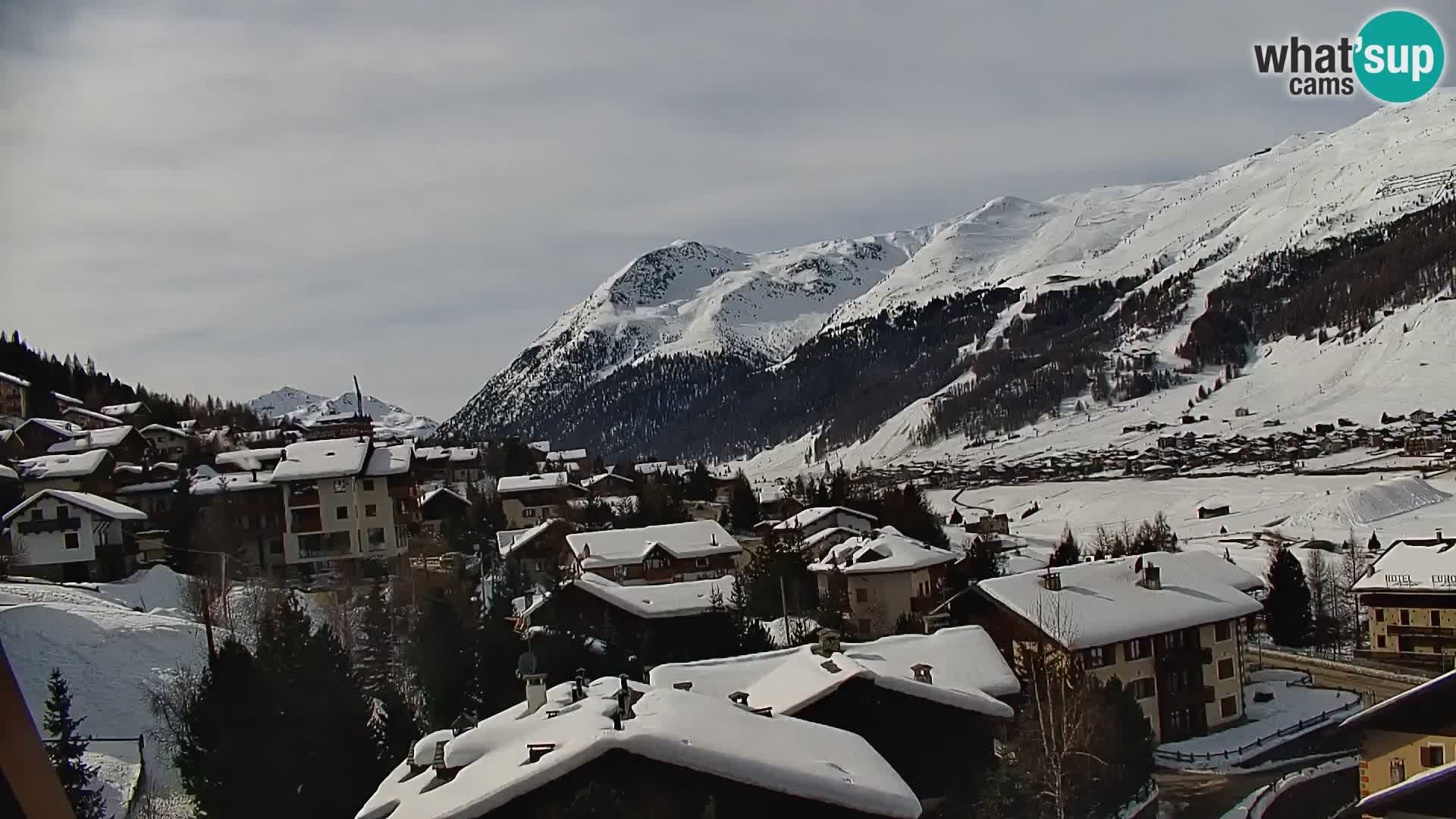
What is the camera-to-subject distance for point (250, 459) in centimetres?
3881

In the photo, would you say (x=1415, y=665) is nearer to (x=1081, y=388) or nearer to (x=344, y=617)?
(x=344, y=617)

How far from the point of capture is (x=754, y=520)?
5019cm

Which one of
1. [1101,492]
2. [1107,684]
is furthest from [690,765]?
[1101,492]

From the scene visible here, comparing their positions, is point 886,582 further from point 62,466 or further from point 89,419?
point 89,419

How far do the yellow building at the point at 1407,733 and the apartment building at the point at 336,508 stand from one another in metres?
26.1

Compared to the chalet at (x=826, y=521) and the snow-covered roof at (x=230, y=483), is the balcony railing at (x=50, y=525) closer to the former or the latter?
the snow-covered roof at (x=230, y=483)

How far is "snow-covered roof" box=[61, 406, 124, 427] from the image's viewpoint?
45.2 meters

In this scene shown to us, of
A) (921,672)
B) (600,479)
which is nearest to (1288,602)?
(921,672)

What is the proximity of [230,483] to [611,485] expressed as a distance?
1039 inches

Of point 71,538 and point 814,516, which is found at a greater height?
point 71,538

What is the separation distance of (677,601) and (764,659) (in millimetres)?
9390

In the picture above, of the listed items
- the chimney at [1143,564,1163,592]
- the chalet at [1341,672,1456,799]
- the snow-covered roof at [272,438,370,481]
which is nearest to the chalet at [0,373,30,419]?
the snow-covered roof at [272,438,370,481]

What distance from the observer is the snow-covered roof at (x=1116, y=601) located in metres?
22.8

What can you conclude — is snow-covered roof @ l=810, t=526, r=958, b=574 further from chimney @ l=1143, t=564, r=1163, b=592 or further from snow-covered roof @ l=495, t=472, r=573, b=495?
snow-covered roof @ l=495, t=472, r=573, b=495
